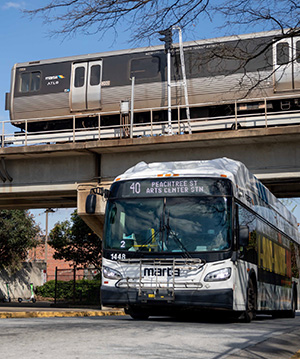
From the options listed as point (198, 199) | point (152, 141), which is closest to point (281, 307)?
point (198, 199)

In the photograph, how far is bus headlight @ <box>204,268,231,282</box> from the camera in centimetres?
1163

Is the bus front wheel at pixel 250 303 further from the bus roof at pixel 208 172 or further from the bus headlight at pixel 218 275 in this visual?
the bus roof at pixel 208 172

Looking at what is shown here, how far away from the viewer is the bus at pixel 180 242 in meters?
11.7

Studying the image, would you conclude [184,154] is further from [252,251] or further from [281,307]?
[252,251]

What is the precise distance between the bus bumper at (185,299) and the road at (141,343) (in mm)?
1660

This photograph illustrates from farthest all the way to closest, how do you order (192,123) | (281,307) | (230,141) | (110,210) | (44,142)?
(44,142), (192,123), (230,141), (281,307), (110,210)

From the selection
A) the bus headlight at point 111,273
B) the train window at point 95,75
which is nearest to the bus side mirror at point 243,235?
the bus headlight at point 111,273

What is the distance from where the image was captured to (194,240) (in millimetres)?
11945

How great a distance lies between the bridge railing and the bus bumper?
10869 millimetres

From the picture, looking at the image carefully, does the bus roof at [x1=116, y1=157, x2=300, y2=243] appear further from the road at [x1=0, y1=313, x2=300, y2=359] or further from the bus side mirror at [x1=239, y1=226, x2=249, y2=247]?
the road at [x1=0, y1=313, x2=300, y2=359]

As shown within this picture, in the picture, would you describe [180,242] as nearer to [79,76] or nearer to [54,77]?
[79,76]

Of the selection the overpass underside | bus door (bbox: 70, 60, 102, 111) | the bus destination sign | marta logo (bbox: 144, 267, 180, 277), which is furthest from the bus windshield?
bus door (bbox: 70, 60, 102, 111)

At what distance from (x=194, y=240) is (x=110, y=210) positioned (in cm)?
202

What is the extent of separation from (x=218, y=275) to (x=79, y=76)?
16.9 metres
